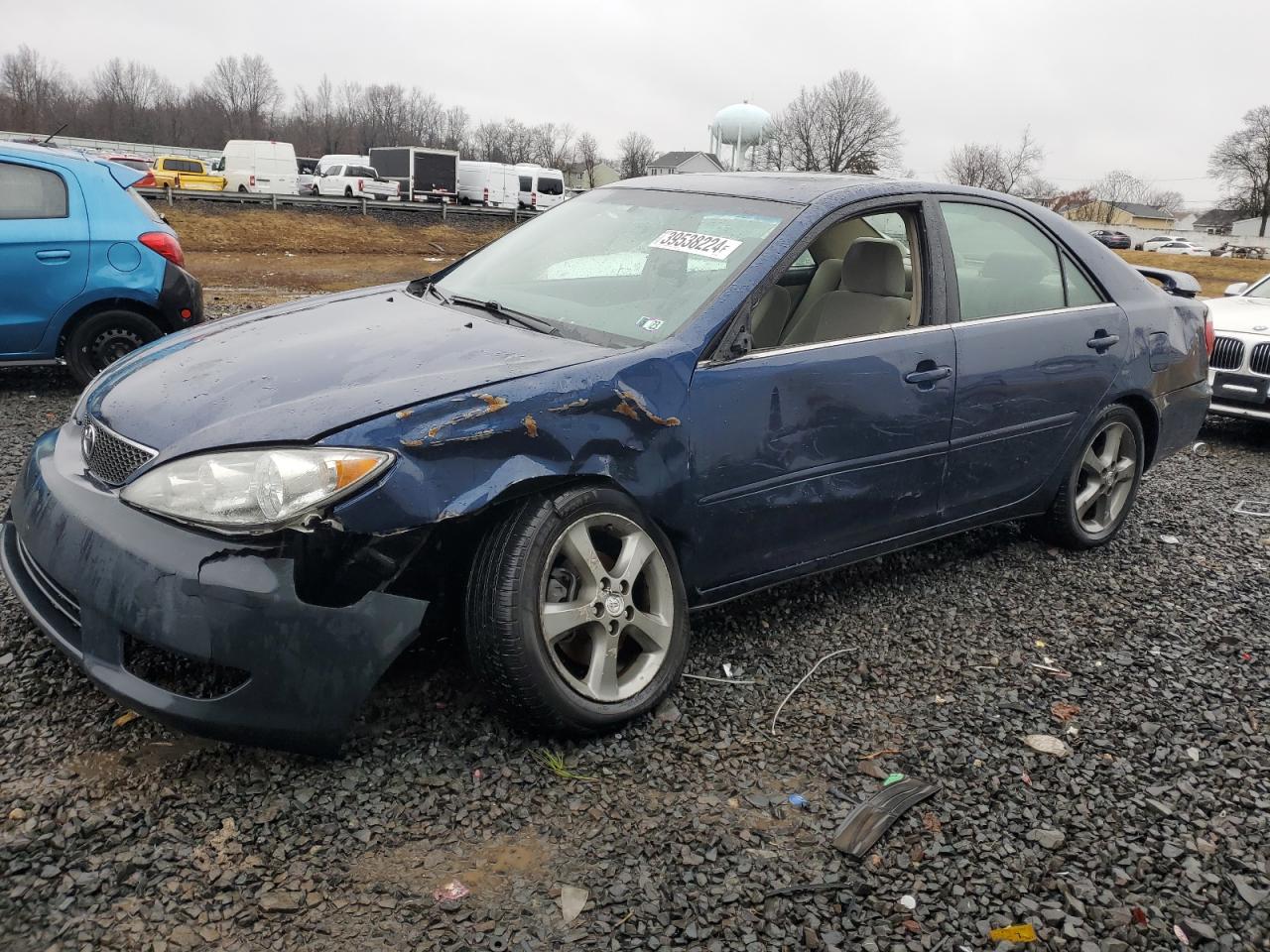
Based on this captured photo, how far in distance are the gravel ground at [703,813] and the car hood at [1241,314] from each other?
5.44 meters

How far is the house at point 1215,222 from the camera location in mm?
99750

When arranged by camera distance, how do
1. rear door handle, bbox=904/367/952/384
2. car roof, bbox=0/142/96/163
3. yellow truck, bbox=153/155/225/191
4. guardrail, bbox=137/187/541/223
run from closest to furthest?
rear door handle, bbox=904/367/952/384 < car roof, bbox=0/142/96/163 < guardrail, bbox=137/187/541/223 < yellow truck, bbox=153/155/225/191

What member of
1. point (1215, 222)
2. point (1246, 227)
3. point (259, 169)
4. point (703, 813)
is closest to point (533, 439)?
point (703, 813)

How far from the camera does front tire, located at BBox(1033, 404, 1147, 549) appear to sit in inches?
180

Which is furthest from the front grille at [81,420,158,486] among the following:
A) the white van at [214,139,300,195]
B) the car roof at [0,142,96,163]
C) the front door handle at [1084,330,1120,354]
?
the white van at [214,139,300,195]

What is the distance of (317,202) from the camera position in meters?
33.6

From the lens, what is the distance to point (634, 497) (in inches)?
117

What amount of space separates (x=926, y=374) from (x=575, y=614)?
1.68 meters

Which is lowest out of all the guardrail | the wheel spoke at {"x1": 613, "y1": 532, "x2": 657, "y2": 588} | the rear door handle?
the wheel spoke at {"x1": 613, "y1": 532, "x2": 657, "y2": 588}

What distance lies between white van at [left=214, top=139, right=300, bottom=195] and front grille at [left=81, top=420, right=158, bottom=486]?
4130 cm

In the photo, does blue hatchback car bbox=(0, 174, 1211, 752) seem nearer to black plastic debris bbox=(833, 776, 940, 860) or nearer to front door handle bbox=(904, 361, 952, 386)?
front door handle bbox=(904, 361, 952, 386)

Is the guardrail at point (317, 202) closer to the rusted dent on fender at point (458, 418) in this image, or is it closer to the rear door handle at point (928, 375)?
the rear door handle at point (928, 375)

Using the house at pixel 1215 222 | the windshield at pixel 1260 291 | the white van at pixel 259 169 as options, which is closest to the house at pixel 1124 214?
the house at pixel 1215 222

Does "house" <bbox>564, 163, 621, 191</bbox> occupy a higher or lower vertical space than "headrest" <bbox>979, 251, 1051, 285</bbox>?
higher
